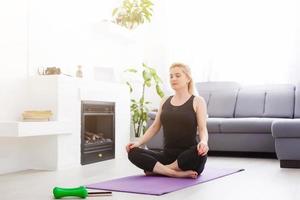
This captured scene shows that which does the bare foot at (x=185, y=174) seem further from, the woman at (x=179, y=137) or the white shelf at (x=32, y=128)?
the white shelf at (x=32, y=128)

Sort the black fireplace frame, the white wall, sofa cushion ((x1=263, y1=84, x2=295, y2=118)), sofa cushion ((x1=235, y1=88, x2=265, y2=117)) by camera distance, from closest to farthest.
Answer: the black fireplace frame, sofa cushion ((x1=263, y1=84, x2=295, y2=118)), sofa cushion ((x1=235, y1=88, x2=265, y2=117)), the white wall

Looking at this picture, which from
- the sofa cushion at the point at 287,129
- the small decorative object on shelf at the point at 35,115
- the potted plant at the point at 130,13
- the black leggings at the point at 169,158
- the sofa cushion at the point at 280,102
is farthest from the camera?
the potted plant at the point at 130,13

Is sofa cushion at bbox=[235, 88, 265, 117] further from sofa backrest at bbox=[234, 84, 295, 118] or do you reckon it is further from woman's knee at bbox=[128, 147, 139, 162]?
woman's knee at bbox=[128, 147, 139, 162]

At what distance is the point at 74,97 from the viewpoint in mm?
4445

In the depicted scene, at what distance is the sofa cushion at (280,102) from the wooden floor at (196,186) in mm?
1179

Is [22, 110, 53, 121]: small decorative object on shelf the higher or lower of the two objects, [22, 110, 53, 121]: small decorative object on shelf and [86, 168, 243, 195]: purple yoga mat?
the higher

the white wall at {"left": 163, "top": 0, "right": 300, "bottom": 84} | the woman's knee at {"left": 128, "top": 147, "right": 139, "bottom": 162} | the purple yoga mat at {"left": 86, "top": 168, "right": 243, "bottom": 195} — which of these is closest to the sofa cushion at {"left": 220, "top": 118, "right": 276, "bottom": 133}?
the white wall at {"left": 163, "top": 0, "right": 300, "bottom": 84}

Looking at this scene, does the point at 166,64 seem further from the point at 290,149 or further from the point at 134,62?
the point at 290,149

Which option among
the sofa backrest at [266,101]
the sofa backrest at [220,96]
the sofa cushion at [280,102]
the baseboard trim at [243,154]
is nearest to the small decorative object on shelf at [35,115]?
the baseboard trim at [243,154]

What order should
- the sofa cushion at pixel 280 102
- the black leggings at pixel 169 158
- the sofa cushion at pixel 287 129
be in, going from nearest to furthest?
1. the black leggings at pixel 169 158
2. the sofa cushion at pixel 287 129
3. the sofa cushion at pixel 280 102

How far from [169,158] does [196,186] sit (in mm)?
479

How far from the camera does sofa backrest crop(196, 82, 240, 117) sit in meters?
6.14

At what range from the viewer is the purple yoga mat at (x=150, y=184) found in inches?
113

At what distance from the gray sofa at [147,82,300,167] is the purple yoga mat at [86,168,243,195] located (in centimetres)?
91
